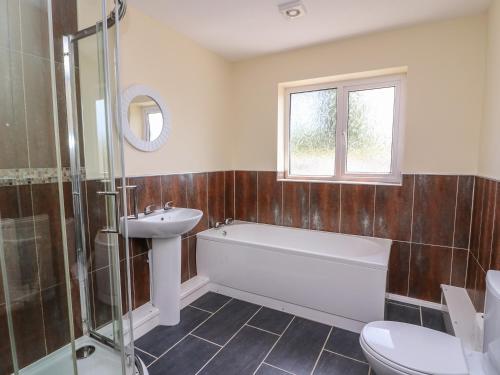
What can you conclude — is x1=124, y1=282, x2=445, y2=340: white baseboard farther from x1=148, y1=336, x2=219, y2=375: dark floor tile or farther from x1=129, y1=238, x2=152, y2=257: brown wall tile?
x1=129, y1=238, x2=152, y2=257: brown wall tile

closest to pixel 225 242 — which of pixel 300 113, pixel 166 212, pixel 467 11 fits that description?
pixel 166 212

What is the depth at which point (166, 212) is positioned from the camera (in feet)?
7.55

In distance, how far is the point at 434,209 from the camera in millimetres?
2342

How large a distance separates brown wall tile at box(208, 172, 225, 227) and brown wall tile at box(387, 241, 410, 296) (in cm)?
179

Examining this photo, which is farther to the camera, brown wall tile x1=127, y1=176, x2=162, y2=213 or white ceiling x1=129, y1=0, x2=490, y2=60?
brown wall tile x1=127, y1=176, x2=162, y2=213

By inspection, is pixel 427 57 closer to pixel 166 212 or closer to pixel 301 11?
pixel 301 11

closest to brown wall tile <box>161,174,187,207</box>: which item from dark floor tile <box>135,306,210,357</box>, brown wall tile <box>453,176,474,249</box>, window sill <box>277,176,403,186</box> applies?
dark floor tile <box>135,306,210,357</box>

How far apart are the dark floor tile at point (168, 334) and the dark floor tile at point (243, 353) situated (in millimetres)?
358

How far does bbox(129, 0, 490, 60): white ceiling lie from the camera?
6.52 ft

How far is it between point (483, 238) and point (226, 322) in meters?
1.95

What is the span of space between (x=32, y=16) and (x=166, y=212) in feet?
4.79

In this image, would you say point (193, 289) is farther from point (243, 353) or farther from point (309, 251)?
point (309, 251)

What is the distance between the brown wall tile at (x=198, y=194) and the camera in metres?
2.68

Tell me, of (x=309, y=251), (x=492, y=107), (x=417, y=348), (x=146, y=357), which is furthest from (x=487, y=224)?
(x=146, y=357)
